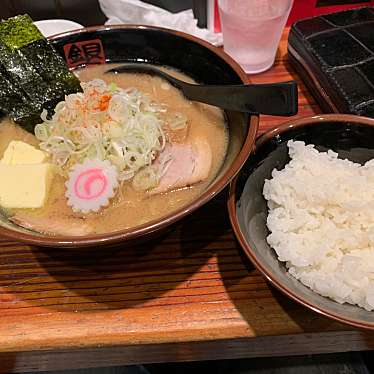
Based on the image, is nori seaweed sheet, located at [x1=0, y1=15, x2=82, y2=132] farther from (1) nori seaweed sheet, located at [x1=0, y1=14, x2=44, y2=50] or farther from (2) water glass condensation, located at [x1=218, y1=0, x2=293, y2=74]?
(2) water glass condensation, located at [x1=218, y1=0, x2=293, y2=74]

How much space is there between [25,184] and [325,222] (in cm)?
86

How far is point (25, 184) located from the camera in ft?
4.26

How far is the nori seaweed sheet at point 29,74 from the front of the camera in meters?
1.48

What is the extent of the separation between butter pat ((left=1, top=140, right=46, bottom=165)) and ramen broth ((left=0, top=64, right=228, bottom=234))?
8 centimetres

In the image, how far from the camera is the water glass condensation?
1.81 metres

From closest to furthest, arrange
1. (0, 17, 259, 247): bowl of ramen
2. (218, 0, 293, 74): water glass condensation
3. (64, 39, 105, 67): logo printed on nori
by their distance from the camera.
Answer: (0, 17, 259, 247): bowl of ramen
(64, 39, 105, 67): logo printed on nori
(218, 0, 293, 74): water glass condensation

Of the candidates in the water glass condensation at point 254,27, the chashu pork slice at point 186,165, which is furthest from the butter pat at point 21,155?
the water glass condensation at point 254,27

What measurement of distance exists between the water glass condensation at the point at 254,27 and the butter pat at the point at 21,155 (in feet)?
3.20

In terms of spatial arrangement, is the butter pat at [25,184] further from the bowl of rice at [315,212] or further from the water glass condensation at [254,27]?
the water glass condensation at [254,27]

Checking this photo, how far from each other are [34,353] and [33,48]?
963 mm

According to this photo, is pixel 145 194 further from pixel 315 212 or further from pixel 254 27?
pixel 254 27

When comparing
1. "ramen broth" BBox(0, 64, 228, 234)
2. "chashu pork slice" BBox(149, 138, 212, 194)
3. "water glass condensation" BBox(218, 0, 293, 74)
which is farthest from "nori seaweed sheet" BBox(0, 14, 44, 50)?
"water glass condensation" BBox(218, 0, 293, 74)

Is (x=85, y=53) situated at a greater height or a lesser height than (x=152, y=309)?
greater

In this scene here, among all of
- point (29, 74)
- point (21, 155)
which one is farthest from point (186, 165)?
point (29, 74)
